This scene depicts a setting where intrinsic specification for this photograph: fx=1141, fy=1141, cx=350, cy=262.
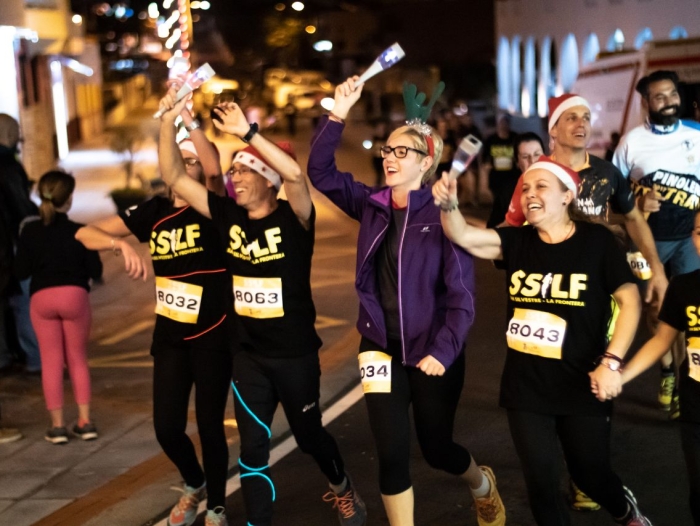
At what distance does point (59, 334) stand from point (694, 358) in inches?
181

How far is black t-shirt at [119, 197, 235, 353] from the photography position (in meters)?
5.70

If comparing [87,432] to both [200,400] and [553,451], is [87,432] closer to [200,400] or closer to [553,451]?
A: [200,400]

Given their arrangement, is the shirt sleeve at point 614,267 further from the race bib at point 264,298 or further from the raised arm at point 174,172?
the raised arm at point 174,172

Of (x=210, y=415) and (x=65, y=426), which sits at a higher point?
(x=210, y=415)

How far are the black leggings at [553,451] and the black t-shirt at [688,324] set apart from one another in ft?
1.17

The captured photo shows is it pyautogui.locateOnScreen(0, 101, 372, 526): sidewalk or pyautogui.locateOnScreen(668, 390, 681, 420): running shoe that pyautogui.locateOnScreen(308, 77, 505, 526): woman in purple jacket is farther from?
pyautogui.locateOnScreen(668, 390, 681, 420): running shoe

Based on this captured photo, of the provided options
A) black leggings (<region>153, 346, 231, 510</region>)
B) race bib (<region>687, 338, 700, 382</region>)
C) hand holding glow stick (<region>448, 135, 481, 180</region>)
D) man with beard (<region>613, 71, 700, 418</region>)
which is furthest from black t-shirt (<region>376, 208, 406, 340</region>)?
man with beard (<region>613, 71, 700, 418</region>)

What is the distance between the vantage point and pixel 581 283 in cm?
468

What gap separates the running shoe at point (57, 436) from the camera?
302 inches

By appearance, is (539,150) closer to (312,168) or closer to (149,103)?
(312,168)

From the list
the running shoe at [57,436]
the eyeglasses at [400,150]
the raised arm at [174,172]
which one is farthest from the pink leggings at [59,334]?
the eyeglasses at [400,150]

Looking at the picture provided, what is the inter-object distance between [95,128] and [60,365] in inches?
1770

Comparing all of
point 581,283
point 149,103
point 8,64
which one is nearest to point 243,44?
point 149,103

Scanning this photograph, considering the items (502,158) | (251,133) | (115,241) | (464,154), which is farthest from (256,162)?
(502,158)
